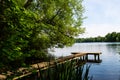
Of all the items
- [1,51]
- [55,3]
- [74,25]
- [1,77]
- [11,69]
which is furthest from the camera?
[74,25]

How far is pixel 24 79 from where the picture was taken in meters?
14.7

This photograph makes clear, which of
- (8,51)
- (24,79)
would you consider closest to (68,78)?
(8,51)

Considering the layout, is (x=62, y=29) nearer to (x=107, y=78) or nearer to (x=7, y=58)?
(x=107, y=78)

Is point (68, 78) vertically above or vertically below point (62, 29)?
below

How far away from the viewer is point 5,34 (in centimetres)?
488

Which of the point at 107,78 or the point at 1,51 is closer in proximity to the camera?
the point at 1,51

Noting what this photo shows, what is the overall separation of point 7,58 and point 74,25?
24591 millimetres

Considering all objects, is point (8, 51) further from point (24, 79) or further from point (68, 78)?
point (24, 79)

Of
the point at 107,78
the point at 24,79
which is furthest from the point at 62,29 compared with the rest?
the point at 24,79

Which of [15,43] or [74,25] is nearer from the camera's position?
[15,43]

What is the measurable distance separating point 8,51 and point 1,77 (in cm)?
615

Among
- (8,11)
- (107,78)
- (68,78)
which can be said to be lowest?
(107,78)

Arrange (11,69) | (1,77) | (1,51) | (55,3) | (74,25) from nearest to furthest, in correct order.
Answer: (1,51), (11,69), (1,77), (55,3), (74,25)

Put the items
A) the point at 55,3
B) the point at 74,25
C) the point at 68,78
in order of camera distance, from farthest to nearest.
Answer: the point at 74,25, the point at 55,3, the point at 68,78
